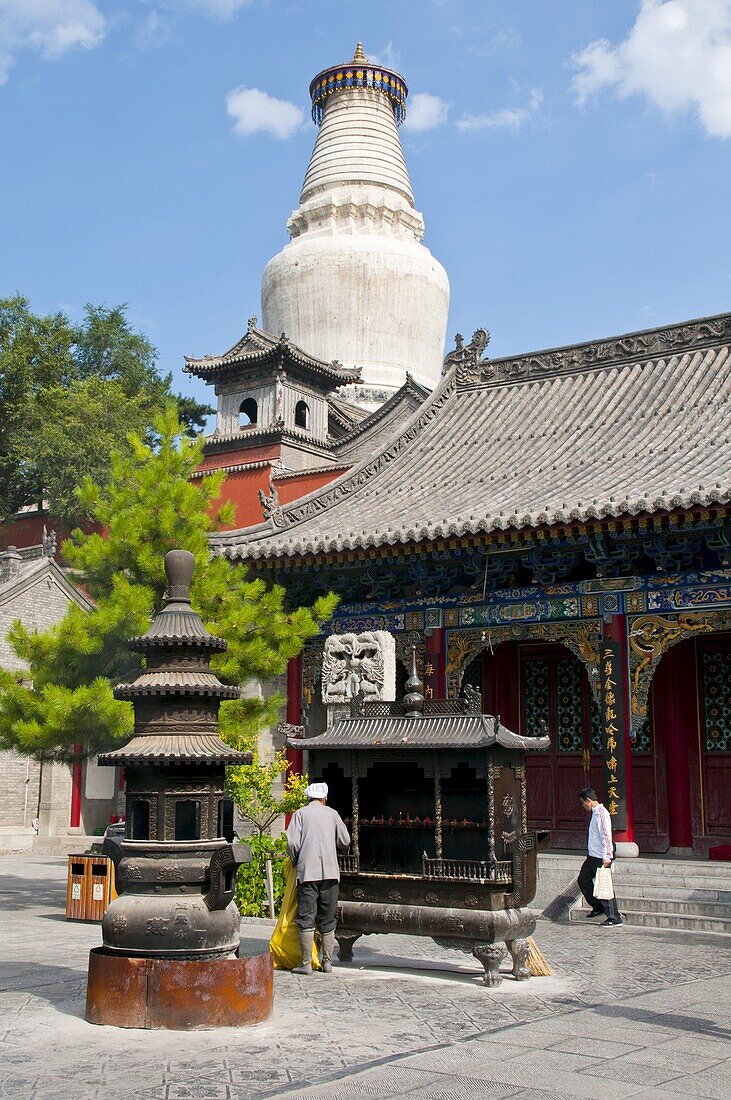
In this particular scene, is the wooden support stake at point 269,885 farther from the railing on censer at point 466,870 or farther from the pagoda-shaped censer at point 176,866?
the pagoda-shaped censer at point 176,866

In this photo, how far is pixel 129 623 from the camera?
1203 centimetres

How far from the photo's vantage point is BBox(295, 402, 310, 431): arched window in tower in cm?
3456

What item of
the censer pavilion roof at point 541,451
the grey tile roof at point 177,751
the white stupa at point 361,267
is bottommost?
the grey tile roof at point 177,751

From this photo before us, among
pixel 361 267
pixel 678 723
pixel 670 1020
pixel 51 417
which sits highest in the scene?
pixel 361 267

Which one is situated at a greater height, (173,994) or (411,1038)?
(173,994)

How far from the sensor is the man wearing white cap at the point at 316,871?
895 cm

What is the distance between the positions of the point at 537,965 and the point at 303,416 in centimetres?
2711


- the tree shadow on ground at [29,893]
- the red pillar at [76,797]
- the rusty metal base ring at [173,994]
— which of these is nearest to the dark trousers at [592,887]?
the rusty metal base ring at [173,994]

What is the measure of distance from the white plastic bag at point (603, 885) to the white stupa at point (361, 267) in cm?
2854

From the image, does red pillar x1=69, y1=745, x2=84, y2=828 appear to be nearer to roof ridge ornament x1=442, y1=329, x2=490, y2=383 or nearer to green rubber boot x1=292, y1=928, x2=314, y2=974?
roof ridge ornament x1=442, y1=329, x2=490, y2=383

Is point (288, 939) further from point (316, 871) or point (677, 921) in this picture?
point (677, 921)

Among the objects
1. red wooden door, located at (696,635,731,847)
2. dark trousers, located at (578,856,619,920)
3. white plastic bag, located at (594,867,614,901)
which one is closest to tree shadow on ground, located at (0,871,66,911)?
dark trousers, located at (578,856,619,920)

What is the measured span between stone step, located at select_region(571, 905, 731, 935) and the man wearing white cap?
4163mm

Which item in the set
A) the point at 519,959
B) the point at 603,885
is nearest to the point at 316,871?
the point at 519,959
